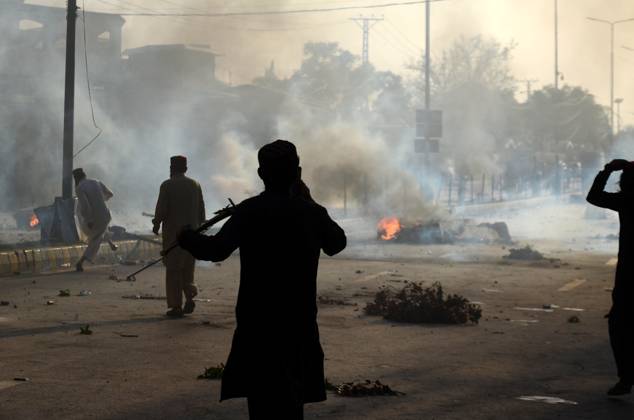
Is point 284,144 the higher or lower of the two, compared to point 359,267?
higher

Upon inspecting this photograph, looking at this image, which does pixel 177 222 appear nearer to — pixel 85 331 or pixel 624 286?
pixel 85 331

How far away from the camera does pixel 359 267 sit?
59.0 ft

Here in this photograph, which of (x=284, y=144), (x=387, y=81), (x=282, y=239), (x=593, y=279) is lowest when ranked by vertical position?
(x=593, y=279)

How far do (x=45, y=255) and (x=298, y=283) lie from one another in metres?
13.3

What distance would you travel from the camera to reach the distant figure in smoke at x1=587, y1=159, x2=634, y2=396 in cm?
700

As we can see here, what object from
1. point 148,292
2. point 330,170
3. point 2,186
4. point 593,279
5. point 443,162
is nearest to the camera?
point 148,292

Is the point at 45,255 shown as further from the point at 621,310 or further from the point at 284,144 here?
the point at 284,144

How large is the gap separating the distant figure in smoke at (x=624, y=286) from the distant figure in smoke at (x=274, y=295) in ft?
10.9

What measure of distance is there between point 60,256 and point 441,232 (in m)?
10.6

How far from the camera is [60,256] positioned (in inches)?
680

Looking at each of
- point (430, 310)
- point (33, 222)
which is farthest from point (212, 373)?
point (33, 222)

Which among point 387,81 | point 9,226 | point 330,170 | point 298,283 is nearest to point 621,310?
point 298,283

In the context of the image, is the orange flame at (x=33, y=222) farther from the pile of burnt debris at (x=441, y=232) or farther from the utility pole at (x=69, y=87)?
the pile of burnt debris at (x=441, y=232)

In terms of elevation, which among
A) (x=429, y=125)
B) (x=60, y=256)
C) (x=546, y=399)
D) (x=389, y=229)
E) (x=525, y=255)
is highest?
(x=429, y=125)
